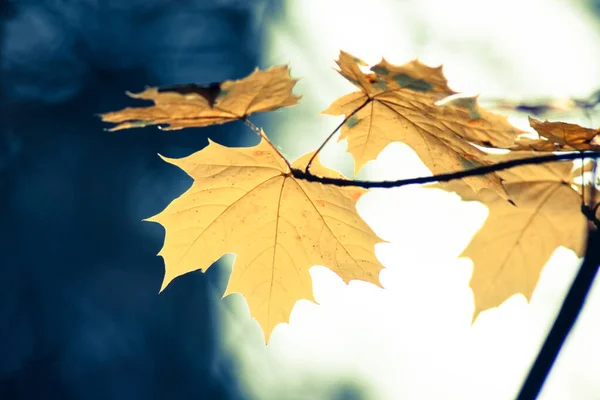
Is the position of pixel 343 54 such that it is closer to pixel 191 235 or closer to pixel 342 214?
pixel 342 214

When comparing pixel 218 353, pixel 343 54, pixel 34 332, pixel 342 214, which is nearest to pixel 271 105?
pixel 343 54

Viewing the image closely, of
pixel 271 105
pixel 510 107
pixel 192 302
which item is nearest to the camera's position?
pixel 271 105

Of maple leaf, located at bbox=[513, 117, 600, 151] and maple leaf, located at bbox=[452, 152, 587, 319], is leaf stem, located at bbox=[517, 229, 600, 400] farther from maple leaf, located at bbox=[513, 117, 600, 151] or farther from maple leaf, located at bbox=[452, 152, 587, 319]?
maple leaf, located at bbox=[452, 152, 587, 319]

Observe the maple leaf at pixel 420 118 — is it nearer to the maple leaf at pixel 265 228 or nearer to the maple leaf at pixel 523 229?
the maple leaf at pixel 265 228

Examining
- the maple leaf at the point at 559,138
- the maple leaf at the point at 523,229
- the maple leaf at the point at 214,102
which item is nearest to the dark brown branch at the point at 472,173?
the maple leaf at the point at 559,138

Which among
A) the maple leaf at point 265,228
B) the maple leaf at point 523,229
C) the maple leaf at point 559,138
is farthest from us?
the maple leaf at point 523,229

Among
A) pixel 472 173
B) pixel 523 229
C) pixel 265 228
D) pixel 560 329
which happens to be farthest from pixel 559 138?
pixel 265 228

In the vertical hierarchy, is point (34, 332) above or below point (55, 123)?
below
